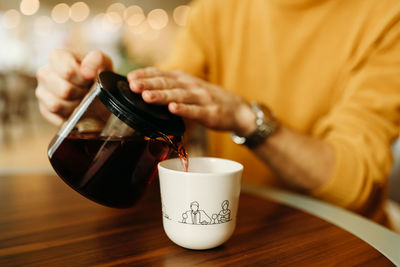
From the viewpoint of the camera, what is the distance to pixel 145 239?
489 millimetres

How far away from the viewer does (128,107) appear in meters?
0.45

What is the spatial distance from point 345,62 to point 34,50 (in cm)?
809

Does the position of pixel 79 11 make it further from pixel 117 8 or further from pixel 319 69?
pixel 319 69

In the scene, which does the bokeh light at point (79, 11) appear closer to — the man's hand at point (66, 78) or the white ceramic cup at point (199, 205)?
the man's hand at point (66, 78)

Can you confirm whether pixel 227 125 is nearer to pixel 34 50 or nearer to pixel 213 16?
pixel 213 16

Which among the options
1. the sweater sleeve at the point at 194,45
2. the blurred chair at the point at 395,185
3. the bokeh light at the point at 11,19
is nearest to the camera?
the sweater sleeve at the point at 194,45

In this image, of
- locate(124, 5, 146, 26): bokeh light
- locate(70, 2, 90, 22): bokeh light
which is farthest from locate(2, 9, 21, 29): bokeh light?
locate(124, 5, 146, 26): bokeh light

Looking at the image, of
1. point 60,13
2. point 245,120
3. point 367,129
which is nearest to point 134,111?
point 245,120

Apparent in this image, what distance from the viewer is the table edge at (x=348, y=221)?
49 cm

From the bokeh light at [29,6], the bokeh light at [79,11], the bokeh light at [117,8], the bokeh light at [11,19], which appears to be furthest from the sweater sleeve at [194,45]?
the bokeh light at [11,19]

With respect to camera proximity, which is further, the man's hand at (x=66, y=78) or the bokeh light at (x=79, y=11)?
the bokeh light at (x=79, y=11)

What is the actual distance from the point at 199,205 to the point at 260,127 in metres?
0.36

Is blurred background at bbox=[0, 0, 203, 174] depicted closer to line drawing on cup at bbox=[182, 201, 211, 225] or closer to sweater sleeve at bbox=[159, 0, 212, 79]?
sweater sleeve at bbox=[159, 0, 212, 79]

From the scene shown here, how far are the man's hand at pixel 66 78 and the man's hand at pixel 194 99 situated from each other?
12cm
